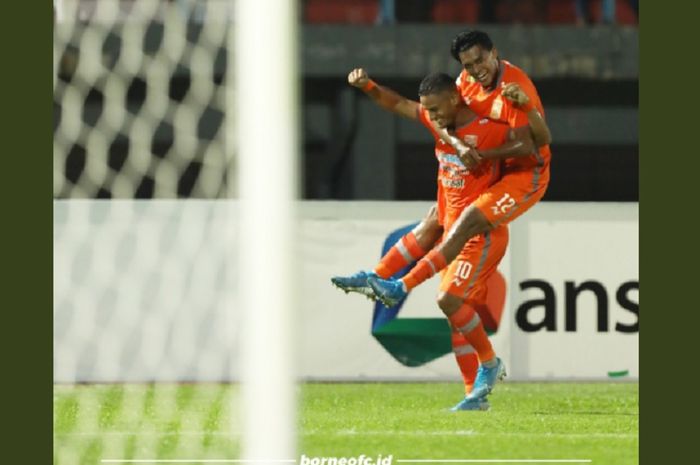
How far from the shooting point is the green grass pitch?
7.34m

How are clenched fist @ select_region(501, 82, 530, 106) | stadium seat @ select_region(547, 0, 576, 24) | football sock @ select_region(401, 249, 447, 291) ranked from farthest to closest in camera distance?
stadium seat @ select_region(547, 0, 576, 24) < football sock @ select_region(401, 249, 447, 291) < clenched fist @ select_region(501, 82, 530, 106)

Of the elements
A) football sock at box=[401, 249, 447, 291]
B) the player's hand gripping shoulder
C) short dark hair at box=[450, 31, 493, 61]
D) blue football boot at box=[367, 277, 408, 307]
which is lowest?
blue football boot at box=[367, 277, 408, 307]

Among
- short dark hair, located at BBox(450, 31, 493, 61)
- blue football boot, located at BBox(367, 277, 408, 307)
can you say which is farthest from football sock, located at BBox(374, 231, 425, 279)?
short dark hair, located at BBox(450, 31, 493, 61)

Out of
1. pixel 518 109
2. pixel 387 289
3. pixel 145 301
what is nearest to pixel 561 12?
pixel 145 301

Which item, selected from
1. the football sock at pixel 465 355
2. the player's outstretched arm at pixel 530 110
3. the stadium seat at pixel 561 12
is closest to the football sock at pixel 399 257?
the football sock at pixel 465 355

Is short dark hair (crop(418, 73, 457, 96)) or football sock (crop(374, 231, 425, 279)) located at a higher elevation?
short dark hair (crop(418, 73, 457, 96))

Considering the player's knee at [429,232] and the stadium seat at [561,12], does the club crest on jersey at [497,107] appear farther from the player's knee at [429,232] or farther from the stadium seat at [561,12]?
the stadium seat at [561,12]

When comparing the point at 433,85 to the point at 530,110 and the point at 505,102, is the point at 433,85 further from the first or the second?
the point at 530,110

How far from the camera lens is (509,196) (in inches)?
357

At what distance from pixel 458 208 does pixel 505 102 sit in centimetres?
80

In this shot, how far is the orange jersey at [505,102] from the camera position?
888 cm

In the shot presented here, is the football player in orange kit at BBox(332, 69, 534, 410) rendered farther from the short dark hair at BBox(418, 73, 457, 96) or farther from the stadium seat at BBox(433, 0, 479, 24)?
the stadium seat at BBox(433, 0, 479, 24)

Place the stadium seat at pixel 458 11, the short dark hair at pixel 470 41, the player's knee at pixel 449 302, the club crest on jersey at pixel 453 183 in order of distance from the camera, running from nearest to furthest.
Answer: the short dark hair at pixel 470 41, the player's knee at pixel 449 302, the club crest on jersey at pixel 453 183, the stadium seat at pixel 458 11

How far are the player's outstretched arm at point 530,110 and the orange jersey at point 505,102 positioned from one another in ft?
0.31
